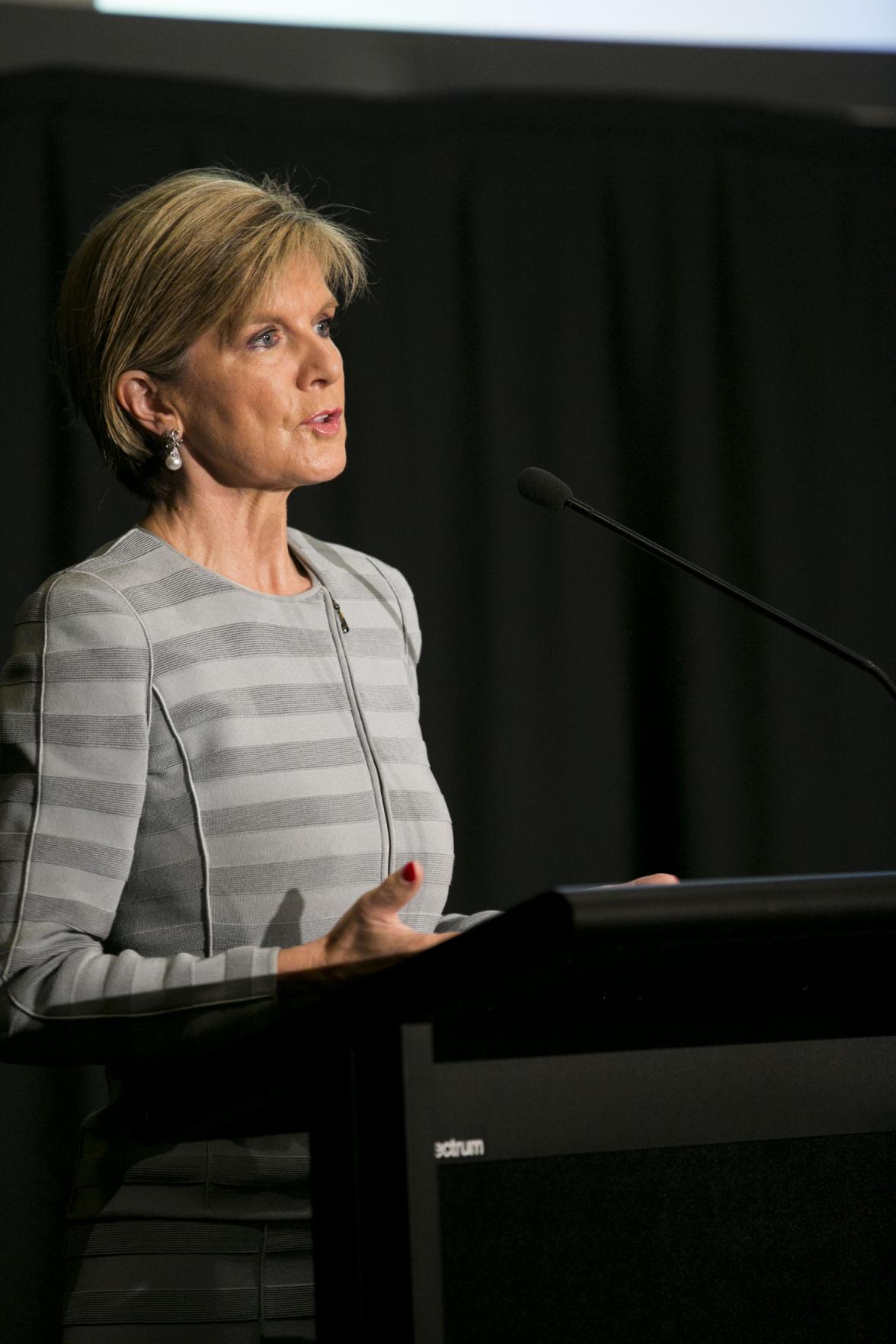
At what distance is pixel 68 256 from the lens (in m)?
2.81

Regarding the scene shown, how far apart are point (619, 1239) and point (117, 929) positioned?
1.99ft

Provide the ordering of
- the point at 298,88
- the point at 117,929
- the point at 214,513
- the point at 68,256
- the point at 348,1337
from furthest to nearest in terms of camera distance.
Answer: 1. the point at 298,88
2. the point at 68,256
3. the point at 214,513
4. the point at 117,929
5. the point at 348,1337

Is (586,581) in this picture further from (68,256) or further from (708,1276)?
(708,1276)

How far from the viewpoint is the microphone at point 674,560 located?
1.41m

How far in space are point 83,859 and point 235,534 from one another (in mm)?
452

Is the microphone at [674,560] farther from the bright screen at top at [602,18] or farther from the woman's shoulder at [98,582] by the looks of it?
the bright screen at top at [602,18]

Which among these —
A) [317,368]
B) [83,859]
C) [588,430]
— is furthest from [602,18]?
[83,859]

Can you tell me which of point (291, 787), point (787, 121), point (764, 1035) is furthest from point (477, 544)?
point (764, 1035)

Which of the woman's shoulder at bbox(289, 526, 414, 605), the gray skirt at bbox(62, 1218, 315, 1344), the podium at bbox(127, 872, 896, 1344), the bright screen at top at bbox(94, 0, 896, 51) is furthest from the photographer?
the bright screen at top at bbox(94, 0, 896, 51)

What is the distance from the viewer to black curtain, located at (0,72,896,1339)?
2889 millimetres

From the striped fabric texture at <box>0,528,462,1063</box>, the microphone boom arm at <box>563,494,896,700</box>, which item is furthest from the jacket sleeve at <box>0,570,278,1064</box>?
the microphone boom arm at <box>563,494,896,700</box>

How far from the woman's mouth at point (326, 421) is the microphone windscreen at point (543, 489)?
0.21m

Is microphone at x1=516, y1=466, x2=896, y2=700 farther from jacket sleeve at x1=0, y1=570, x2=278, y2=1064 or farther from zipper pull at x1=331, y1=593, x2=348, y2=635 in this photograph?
jacket sleeve at x1=0, y1=570, x2=278, y2=1064

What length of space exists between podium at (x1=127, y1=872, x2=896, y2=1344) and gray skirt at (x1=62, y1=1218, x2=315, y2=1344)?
1.08 feet
